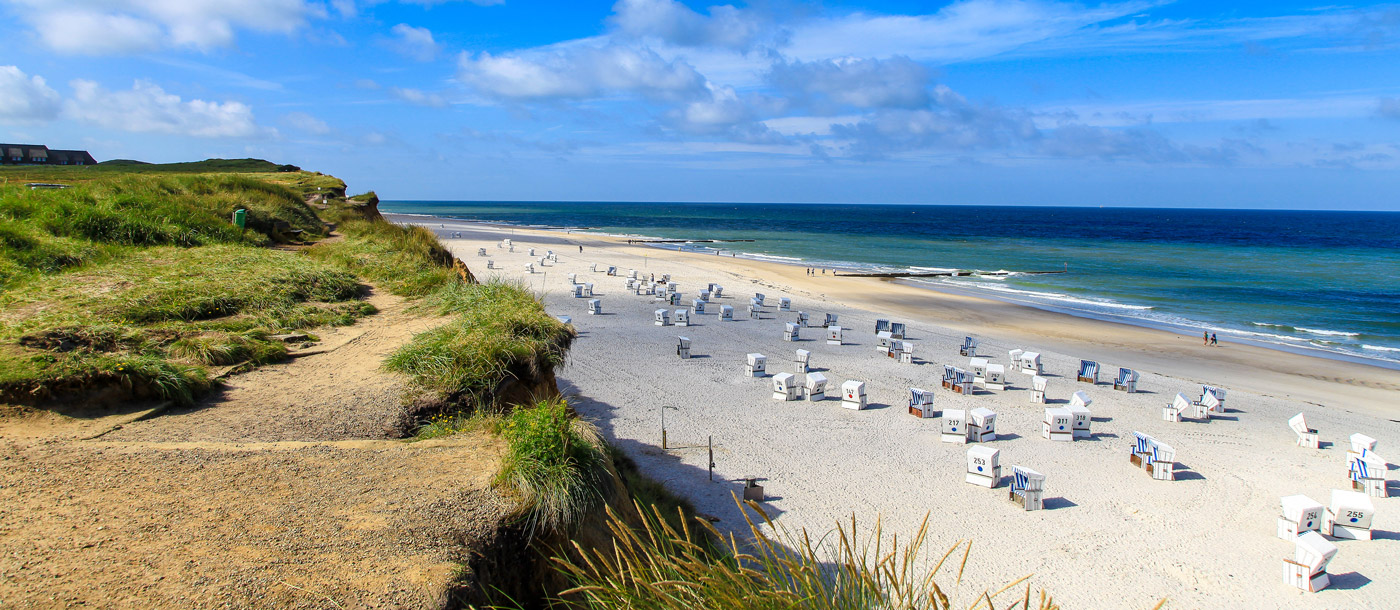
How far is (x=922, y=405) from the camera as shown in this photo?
16953mm

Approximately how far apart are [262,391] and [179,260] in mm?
5574

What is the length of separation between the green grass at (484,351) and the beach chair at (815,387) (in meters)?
10.7

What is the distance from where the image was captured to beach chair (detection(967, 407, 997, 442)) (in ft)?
50.2

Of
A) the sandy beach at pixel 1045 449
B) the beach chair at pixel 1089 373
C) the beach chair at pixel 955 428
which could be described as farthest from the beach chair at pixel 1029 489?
the beach chair at pixel 1089 373

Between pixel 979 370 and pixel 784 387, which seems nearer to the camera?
pixel 784 387

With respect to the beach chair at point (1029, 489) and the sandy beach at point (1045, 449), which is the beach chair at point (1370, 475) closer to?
the sandy beach at point (1045, 449)

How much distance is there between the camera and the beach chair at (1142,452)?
13.9 metres

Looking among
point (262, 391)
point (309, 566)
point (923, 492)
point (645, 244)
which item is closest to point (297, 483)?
point (309, 566)

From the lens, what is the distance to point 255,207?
16.3m

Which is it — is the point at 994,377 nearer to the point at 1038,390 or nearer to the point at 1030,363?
the point at 1038,390

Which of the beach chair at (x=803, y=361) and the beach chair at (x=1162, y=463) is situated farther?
the beach chair at (x=803, y=361)

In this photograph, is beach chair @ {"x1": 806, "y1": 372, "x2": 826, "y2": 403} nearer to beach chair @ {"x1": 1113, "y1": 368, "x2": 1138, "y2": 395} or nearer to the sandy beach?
the sandy beach

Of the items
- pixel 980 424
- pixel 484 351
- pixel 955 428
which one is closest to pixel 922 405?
pixel 955 428

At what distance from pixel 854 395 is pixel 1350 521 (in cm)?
933
